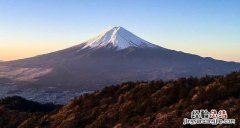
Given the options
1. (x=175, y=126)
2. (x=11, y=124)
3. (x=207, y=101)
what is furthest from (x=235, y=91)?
(x=11, y=124)

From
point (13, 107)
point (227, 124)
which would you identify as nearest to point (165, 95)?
point (227, 124)

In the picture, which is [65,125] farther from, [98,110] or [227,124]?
[227,124]

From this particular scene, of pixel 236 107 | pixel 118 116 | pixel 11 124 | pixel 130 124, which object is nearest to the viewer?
pixel 236 107

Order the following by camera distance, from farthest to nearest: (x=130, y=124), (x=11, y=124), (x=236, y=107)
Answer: (x=11, y=124) → (x=130, y=124) → (x=236, y=107)

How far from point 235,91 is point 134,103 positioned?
7.50m

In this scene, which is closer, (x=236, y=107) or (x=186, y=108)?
(x=236, y=107)

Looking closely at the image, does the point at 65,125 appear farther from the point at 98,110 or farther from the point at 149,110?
the point at 149,110

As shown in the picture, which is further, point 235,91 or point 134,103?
point 134,103

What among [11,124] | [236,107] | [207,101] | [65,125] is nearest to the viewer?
[236,107]

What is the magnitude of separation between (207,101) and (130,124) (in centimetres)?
450

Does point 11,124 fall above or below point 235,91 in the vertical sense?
below

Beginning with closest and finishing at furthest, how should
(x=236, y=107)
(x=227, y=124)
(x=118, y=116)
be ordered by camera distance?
(x=227, y=124) < (x=236, y=107) < (x=118, y=116)

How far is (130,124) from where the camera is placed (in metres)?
25.6

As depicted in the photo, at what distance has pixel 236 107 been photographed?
21.7 metres
